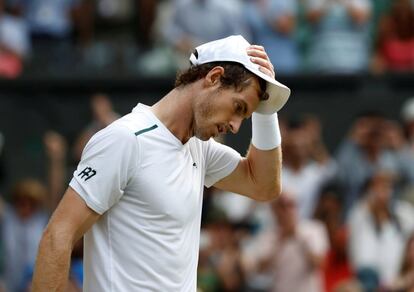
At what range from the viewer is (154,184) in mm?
4594

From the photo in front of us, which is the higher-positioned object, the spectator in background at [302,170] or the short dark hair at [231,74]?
the short dark hair at [231,74]

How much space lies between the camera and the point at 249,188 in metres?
5.16

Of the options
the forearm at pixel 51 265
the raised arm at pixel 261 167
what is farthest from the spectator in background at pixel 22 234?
the forearm at pixel 51 265

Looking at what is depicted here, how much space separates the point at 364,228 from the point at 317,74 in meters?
2.52

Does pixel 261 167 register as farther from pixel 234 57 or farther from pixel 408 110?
pixel 408 110

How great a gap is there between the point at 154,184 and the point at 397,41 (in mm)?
8142

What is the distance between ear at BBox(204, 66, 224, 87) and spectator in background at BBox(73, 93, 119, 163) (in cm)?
625

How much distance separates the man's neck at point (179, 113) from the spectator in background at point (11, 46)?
7.36m

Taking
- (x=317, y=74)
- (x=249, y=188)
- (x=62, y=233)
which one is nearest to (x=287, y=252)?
(x=317, y=74)

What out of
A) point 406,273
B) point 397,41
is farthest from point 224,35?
point 406,273

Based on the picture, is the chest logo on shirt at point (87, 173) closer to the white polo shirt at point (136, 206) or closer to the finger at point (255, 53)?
the white polo shirt at point (136, 206)

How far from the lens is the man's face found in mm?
4617

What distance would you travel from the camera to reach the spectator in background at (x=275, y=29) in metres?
12.1

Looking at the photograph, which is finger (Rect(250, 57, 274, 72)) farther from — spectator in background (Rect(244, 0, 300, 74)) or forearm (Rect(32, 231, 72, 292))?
spectator in background (Rect(244, 0, 300, 74))
